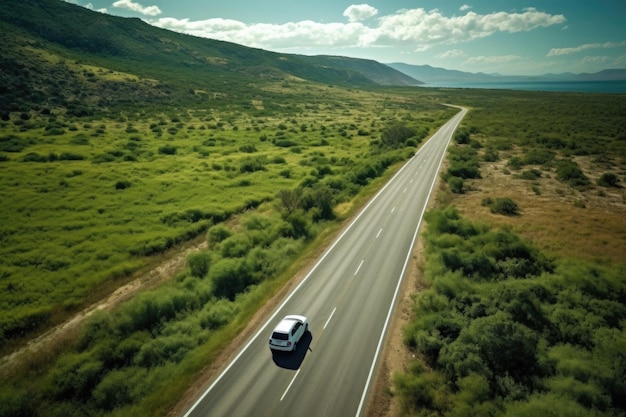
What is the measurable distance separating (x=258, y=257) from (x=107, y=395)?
648 inches

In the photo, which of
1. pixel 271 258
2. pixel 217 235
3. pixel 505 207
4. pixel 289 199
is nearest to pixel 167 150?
pixel 289 199

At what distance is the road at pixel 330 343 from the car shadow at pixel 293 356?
6 cm

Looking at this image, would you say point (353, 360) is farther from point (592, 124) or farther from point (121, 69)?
point (121, 69)

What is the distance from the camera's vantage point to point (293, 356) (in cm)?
1942

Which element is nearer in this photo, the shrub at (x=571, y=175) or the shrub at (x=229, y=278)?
the shrub at (x=229, y=278)

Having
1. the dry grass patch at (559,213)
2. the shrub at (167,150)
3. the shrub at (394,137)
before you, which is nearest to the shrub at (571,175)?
the dry grass patch at (559,213)

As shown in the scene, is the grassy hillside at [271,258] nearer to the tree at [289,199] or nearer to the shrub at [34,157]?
the tree at [289,199]

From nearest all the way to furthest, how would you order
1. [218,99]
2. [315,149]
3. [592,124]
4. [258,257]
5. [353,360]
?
[353,360], [258,257], [315,149], [592,124], [218,99]

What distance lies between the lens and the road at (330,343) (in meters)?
16.4

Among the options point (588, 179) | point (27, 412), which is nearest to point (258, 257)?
point (27, 412)

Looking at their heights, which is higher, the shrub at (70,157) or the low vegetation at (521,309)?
the shrub at (70,157)

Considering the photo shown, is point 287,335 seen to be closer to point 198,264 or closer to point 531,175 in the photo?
point 198,264

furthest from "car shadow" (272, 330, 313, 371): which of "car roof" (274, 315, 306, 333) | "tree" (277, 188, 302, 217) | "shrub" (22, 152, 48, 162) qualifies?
"shrub" (22, 152, 48, 162)

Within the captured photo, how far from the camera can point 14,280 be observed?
90.9 feet
